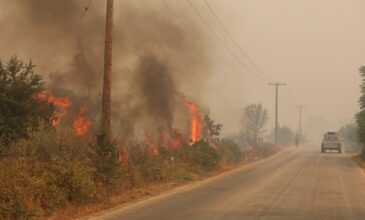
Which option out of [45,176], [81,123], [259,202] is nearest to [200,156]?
[81,123]

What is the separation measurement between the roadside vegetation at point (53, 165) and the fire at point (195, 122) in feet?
20.3

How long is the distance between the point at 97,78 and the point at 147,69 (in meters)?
2.97

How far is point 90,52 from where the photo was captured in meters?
28.8

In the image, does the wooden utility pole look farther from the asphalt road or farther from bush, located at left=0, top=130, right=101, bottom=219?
the asphalt road

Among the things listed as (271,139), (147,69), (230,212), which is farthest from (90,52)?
(271,139)

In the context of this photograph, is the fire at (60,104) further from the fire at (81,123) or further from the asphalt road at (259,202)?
the asphalt road at (259,202)

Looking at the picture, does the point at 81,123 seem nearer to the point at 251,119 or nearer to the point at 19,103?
the point at 19,103

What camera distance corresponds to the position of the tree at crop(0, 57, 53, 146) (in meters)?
19.3

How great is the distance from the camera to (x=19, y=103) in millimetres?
20156

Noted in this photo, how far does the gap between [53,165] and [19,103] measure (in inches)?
278

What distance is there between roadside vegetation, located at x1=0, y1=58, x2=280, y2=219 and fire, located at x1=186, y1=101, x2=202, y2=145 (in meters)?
6.20

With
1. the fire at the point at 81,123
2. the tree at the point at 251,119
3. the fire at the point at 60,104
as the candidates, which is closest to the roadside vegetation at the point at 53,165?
the fire at the point at 81,123

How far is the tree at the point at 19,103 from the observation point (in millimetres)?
19312

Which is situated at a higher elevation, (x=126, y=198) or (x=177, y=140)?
(x=177, y=140)
